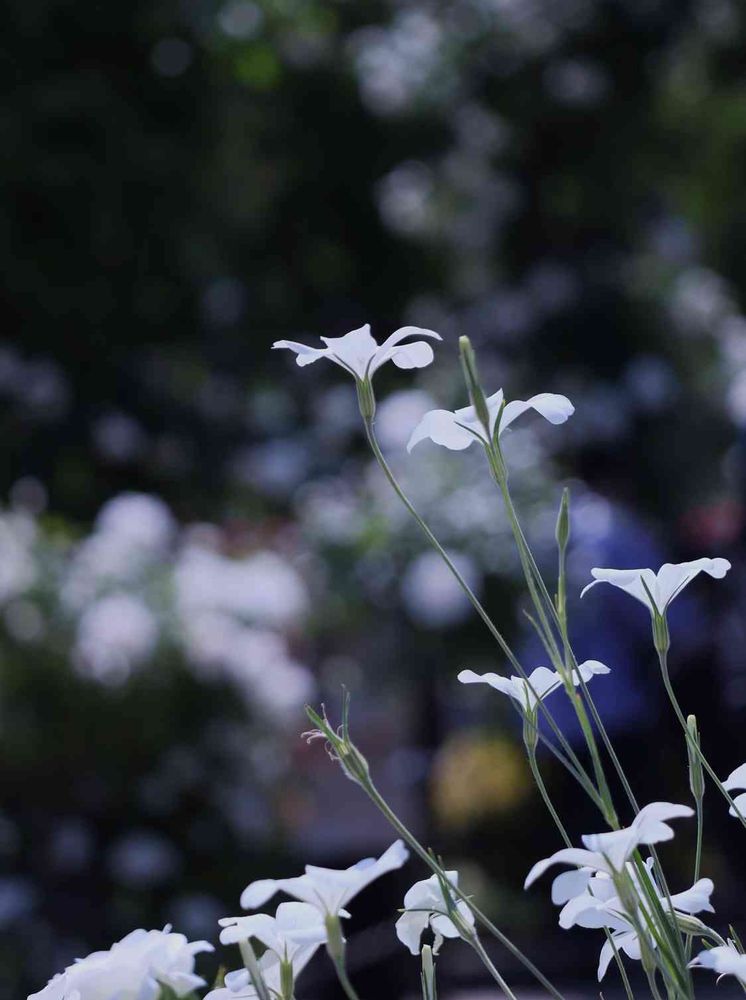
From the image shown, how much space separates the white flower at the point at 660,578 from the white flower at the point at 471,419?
7 centimetres

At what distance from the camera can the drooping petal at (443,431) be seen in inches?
23.3

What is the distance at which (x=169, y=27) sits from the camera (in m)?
3.55

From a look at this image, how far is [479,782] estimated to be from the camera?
429cm

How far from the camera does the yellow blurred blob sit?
421 centimetres

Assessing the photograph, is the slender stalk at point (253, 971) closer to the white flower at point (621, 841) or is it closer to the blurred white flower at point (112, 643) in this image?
the white flower at point (621, 841)

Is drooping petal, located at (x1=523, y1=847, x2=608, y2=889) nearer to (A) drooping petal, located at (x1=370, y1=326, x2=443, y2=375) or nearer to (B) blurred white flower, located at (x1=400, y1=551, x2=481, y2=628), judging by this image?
(A) drooping petal, located at (x1=370, y1=326, x2=443, y2=375)

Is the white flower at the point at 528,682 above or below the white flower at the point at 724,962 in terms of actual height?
above

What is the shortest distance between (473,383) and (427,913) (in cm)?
22

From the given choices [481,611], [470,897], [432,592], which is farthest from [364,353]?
[432,592]

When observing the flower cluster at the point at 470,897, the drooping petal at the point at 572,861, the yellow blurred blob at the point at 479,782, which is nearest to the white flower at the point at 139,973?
the flower cluster at the point at 470,897

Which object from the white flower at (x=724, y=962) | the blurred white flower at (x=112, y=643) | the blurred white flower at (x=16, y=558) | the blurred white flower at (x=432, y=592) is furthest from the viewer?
the blurred white flower at (x=432, y=592)

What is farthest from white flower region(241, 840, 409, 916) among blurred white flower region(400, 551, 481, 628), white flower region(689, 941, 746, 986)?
blurred white flower region(400, 551, 481, 628)

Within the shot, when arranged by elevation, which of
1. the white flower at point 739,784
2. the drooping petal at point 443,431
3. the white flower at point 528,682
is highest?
the drooping petal at point 443,431

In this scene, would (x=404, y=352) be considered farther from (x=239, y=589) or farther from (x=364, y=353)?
(x=239, y=589)
